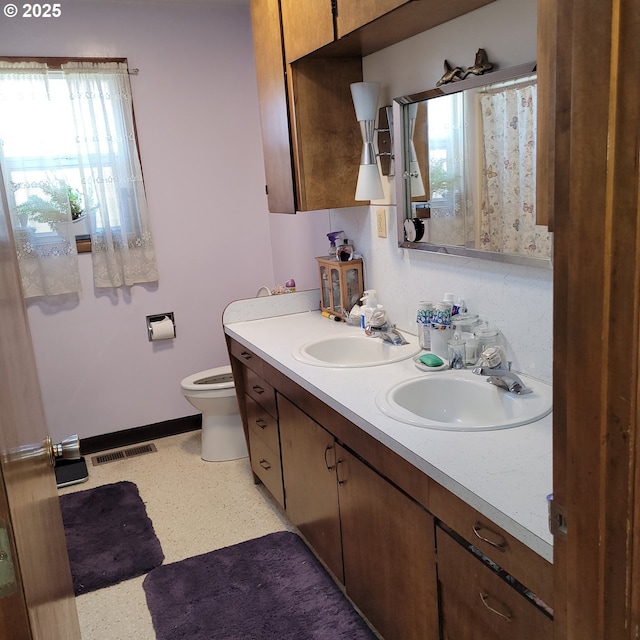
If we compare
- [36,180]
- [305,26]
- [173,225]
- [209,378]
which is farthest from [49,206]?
[305,26]

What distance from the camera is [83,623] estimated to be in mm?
2283

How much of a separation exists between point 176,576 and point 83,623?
1.18ft

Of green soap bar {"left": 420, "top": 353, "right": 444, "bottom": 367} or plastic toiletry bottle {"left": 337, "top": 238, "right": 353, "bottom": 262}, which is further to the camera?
plastic toiletry bottle {"left": 337, "top": 238, "right": 353, "bottom": 262}

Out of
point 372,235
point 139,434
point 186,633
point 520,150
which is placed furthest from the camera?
point 139,434

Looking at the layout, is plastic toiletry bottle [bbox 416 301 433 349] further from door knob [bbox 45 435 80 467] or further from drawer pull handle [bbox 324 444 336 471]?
door knob [bbox 45 435 80 467]

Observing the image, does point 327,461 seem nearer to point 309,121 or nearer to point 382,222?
point 382,222

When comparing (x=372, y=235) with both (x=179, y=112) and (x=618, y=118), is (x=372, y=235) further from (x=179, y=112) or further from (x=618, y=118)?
(x=618, y=118)

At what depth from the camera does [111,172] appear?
139 inches

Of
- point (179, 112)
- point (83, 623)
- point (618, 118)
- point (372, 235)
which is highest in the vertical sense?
point (179, 112)

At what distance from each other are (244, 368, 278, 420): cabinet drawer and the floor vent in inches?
41.9

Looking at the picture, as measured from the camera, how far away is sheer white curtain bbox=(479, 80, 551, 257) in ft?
6.07

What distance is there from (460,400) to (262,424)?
1094 millimetres

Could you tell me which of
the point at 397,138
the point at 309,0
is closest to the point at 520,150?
the point at 397,138

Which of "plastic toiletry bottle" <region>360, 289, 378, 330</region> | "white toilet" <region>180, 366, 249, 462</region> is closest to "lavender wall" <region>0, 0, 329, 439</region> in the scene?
"white toilet" <region>180, 366, 249, 462</region>
